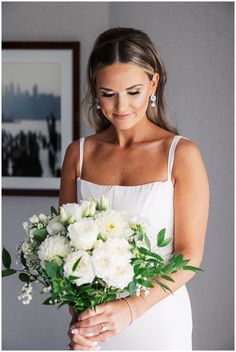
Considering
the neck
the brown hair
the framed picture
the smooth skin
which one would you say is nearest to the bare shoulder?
the smooth skin

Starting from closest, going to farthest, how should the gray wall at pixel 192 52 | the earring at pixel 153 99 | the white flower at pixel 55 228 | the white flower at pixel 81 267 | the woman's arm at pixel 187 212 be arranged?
the white flower at pixel 81 267 < the white flower at pixel 55 228 < the woman's arm at pixel 187 212 < the earring at pixel 153 99 < the gray wall at pixel 192 52

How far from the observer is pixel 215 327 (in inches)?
175

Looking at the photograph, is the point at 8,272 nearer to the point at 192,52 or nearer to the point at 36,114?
the point at 36,114

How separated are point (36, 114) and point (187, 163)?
2.24 m

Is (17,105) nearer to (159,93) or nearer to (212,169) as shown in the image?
(212,169)

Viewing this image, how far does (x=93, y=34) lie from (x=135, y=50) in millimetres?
1988

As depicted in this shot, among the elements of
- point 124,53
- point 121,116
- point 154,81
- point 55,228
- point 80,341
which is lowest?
point 80,341

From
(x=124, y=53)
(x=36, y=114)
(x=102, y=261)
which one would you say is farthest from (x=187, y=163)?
(x=36, y=114)

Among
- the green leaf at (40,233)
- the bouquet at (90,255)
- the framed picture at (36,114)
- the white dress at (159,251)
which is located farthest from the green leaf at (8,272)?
the framed picture at (36,114)

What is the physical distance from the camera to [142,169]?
2.48 metres

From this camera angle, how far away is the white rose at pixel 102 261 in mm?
1758

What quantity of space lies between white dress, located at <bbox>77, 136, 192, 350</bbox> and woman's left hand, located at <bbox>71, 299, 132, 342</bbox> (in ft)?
1.43

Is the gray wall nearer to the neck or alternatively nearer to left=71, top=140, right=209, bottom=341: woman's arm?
the neck

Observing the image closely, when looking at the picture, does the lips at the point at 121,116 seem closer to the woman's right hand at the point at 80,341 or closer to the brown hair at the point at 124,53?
the brown hair at the point at 124,53
